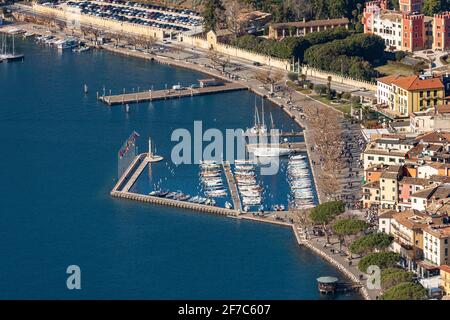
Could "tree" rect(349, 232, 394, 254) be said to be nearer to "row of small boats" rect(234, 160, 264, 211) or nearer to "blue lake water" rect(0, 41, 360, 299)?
"blue lake water" rect(0, 41, 360, 299)

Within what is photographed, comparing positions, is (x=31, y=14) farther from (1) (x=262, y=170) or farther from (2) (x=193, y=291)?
(2) (x=193, y=291)

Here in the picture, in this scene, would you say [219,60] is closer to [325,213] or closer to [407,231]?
[325,213]

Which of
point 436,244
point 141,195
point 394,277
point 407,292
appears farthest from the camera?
point 141,195

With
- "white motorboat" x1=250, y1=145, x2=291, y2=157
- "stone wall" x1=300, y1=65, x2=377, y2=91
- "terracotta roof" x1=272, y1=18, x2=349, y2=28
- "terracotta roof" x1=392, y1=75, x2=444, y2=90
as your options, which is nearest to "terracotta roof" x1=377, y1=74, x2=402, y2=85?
"terracotta roof" x1=392, y1=75, x2=444, y2=90

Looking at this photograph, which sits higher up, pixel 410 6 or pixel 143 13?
pixel 410 6

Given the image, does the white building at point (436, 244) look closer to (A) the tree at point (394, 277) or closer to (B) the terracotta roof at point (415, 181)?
(A) the tree at point (394, 277)

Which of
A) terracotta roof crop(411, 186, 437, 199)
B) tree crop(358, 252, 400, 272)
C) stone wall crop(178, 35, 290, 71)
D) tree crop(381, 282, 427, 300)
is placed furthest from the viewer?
stone wall crop(178, 35, 290, 71)

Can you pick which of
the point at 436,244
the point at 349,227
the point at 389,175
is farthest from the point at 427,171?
the point at 436,244
